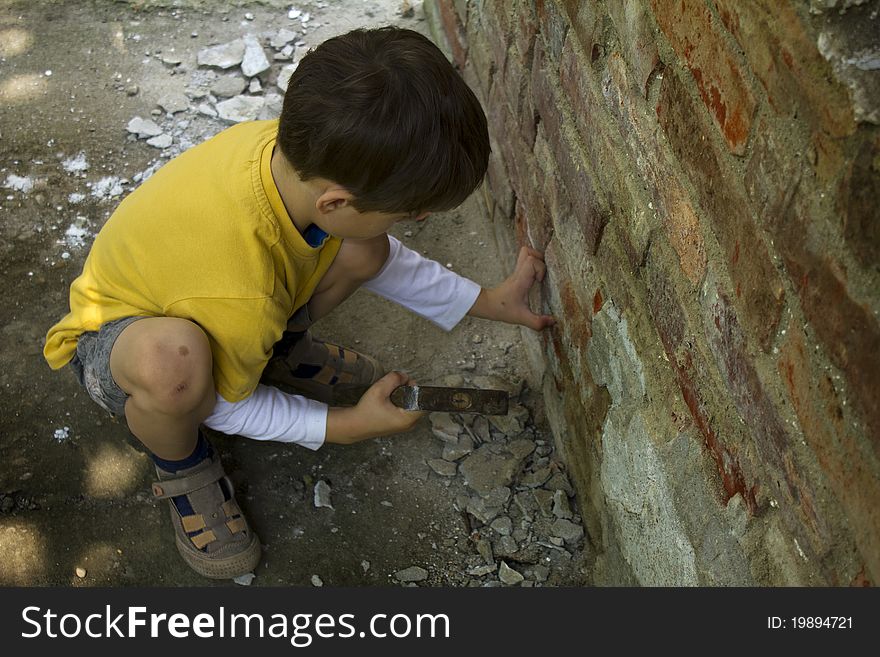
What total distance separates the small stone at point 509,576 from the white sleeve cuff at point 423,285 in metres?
0.58

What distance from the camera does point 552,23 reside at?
6.26 ft

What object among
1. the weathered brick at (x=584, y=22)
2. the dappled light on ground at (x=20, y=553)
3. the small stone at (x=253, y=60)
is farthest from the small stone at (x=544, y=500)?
the small stone at (x=253, y=60)

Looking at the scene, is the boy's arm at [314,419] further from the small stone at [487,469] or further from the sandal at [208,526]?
the small stone at [487,469]

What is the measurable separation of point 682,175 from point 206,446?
114 cm

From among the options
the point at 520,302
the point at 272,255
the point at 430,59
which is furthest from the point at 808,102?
the point at 520,302

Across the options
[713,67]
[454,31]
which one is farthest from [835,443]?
[454,31]

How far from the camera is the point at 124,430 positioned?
2.15 meters

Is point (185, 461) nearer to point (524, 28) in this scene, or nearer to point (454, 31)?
point (524, 28)

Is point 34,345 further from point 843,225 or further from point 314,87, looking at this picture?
point 843,225

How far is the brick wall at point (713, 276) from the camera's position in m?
0.99

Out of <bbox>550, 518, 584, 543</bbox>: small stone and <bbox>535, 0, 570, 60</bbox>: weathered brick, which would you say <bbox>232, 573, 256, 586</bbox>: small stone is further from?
<bbox>535, 0, 570, 60</bbox>: weathered brick

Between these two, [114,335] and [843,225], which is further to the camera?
[114,335]

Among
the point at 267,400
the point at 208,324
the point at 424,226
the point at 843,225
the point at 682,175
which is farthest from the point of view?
the point at 424,226

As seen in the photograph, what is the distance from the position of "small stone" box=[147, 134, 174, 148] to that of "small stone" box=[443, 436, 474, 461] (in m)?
1.32
